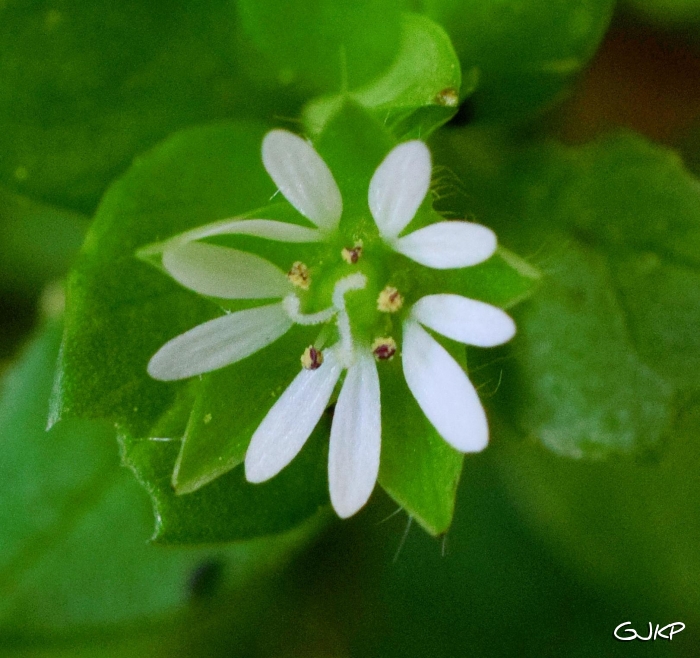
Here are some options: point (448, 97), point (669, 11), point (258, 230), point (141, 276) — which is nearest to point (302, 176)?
point (258, 230)

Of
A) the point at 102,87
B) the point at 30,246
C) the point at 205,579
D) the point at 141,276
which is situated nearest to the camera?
the point at 141,276

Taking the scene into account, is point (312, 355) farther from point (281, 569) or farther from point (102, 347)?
point (281, 569)

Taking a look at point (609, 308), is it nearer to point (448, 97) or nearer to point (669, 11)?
point (448, 97)

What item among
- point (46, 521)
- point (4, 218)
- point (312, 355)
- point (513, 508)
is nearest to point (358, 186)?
point (312, 355)

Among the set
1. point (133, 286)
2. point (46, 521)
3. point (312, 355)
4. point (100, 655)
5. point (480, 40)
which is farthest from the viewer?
point (100, 655)
